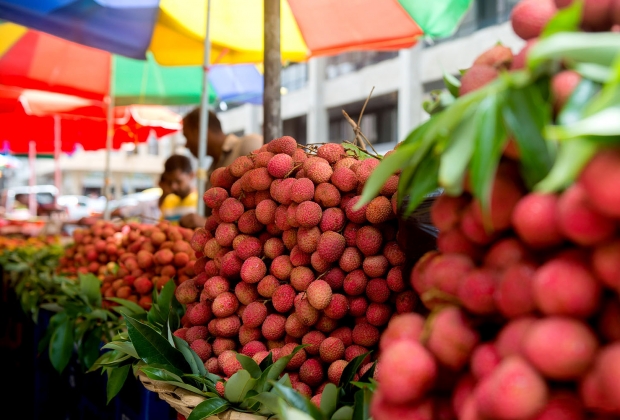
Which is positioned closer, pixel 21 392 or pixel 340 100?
pixel 21 392

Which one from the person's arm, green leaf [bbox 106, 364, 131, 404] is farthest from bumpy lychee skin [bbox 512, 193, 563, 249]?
the person's arm

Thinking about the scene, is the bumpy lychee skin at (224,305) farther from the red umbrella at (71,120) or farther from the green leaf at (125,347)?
the red umbrella at (71,120)

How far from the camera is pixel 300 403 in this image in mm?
804

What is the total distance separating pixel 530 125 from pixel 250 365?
72cm

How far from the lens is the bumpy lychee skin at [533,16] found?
701 millimetres

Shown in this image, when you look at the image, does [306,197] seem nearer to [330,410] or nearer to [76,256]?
[330,410]

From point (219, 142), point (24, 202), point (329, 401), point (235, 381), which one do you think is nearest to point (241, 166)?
point (235, 381)

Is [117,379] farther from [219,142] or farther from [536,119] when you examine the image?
[219,142]

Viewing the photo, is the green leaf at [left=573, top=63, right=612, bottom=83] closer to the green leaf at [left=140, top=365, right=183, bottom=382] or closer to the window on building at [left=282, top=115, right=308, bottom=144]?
the green leaf at [left=140, top=365, right=183, bottom=382]

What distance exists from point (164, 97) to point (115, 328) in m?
3.61

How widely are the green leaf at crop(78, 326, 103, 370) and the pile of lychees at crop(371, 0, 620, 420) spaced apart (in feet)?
4.46

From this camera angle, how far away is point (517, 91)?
22.0 inches

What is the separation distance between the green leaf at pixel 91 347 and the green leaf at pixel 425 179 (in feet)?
4.72

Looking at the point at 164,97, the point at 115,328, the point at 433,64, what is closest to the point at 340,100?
the point at 433,64
